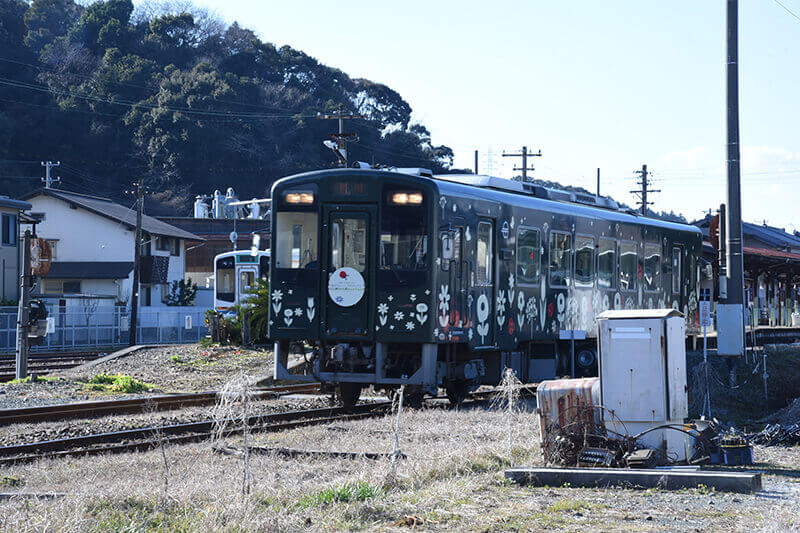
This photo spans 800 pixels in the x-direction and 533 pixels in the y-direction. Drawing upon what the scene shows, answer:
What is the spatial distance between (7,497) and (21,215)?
34023 millimetres

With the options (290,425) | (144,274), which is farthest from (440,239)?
(144,274)

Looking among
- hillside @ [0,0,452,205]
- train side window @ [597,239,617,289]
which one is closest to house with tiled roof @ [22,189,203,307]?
hillside @ [0,0,452,205]

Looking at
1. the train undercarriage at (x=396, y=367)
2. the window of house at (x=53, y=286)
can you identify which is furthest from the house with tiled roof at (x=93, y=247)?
the train undercarriage at (x=396, y=367)

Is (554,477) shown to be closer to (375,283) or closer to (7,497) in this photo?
(7,497)

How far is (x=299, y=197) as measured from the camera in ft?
44.4

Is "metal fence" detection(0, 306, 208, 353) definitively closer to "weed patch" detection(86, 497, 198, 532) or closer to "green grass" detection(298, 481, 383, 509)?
"weed patch" detection(86, 497, 198, 532)

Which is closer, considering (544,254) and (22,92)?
(544,254)

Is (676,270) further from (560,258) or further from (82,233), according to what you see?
(82,233)

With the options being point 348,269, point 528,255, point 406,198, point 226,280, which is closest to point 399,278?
point 348,269

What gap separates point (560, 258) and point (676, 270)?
554 centimetres

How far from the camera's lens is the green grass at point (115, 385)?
1841cm

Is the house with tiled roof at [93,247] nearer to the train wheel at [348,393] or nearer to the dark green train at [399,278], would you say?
the train wheel at [348,393]

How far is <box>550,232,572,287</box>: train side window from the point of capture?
1627cm

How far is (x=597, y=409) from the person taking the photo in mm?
9305
